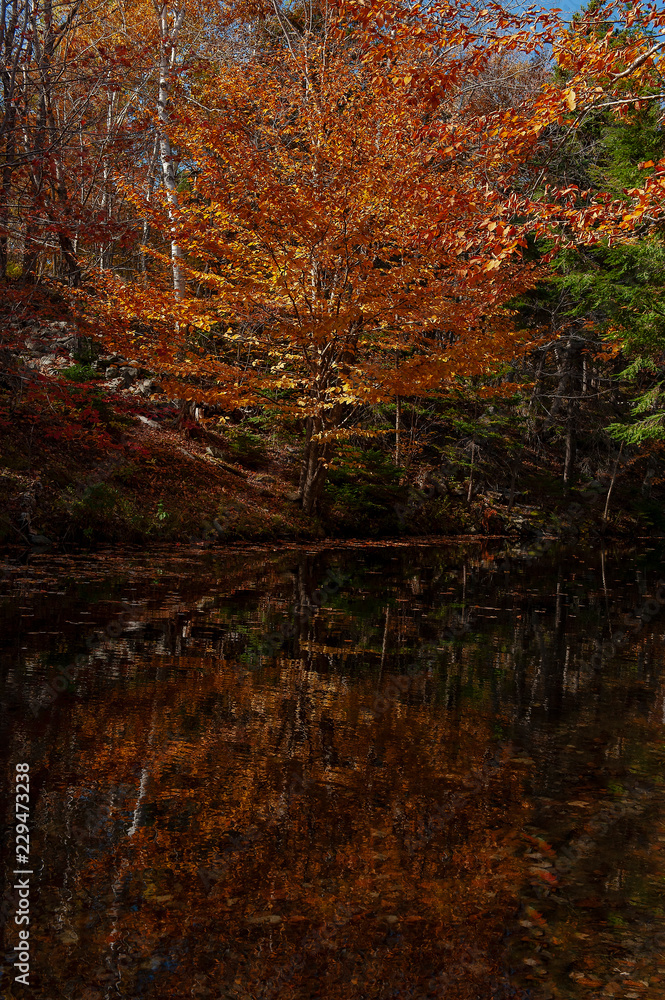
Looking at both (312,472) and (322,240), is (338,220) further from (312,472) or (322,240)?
(312,472)

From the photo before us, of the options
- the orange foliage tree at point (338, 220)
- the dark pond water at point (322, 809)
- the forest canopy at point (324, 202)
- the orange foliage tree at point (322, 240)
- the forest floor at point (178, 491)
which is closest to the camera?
the dark pond water at point (322, 809)

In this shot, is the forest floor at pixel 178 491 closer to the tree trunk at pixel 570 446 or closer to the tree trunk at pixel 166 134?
the tree trunk at pixel 166 134

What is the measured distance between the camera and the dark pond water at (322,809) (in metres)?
2.33

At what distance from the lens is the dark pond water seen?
2.33 metres

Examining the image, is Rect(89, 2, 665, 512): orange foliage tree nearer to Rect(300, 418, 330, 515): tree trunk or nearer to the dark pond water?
Rect(300, 418, 330, 515): tree trunk

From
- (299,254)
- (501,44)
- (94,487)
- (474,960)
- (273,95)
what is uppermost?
(273,95)

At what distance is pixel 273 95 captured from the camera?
13.7m

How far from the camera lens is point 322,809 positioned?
11.0ft

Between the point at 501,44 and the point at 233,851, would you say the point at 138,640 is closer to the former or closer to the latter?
the point at 233,851

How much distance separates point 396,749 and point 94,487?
9112mm

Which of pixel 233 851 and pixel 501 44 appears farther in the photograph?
pixel 501 44

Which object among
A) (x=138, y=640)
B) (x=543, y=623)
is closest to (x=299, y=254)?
(x=543, y=623)

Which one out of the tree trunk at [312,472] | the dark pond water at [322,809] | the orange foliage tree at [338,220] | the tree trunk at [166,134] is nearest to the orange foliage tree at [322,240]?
the orange foliage tree at [338,220]

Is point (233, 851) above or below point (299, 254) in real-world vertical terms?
below
